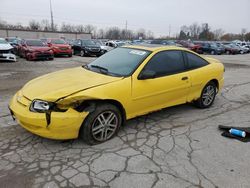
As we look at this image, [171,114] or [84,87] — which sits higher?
[84,87]

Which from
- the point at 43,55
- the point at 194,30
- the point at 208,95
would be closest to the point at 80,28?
the point at 194,30

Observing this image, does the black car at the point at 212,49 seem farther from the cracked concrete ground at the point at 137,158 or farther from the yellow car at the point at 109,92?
the cracked concrete ground at the point at 137,158

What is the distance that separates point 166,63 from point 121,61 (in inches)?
34.1

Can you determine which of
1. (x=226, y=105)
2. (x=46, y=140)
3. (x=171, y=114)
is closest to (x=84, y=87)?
(x=46, y=140)

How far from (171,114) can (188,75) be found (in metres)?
0.90

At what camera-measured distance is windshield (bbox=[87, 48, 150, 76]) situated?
3.92 meters

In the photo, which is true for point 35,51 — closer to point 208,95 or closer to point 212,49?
point 208,95

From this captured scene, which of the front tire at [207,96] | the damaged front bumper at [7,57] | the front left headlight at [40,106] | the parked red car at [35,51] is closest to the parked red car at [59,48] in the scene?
the parked red car at [35,51]

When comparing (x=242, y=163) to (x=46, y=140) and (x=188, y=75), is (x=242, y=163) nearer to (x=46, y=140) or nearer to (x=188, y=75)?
(x=188, y=75)

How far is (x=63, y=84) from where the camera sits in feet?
11.6

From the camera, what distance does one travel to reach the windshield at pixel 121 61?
392 cm

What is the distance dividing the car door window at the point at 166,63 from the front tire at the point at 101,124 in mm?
1010

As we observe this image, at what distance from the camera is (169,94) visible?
14.1 ft

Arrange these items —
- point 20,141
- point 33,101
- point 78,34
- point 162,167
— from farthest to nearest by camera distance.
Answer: point 78,34 → point 20,141 → point 33,101 → point 162,167
